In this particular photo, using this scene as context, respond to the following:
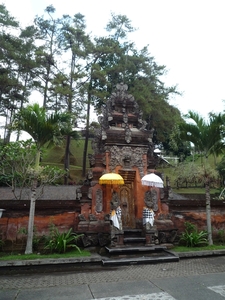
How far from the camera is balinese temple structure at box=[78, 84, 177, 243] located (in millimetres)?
8672

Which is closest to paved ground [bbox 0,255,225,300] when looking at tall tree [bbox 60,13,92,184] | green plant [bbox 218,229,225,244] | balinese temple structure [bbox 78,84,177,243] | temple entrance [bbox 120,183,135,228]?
balinese temple structure [bbox 78,84,177,243]

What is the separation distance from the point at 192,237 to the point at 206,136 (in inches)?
152

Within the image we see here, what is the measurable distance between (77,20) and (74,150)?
18890 mm

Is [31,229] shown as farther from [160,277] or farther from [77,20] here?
[77,20]

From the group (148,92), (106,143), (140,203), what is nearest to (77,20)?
(148,92)

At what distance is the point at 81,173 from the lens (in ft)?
83.7

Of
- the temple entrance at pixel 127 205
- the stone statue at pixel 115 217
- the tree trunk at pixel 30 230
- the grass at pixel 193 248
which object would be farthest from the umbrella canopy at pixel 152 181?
the tree trunk at pixel 30 230

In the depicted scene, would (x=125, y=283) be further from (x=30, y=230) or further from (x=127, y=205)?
(x=127, y=205)

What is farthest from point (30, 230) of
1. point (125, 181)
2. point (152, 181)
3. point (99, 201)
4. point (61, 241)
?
point (152, 181)

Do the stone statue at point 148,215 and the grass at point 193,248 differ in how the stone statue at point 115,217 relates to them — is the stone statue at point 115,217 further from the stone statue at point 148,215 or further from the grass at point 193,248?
the grass at point 193,248

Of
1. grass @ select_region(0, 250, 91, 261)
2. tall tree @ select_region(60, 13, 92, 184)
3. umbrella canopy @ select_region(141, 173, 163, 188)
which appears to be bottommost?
grass @ select_region(0, 250, 91, 261)

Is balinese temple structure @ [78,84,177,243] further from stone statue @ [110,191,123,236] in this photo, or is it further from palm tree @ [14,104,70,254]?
palm tree @ [14,104,70,254]

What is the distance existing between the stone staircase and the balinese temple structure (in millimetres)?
511

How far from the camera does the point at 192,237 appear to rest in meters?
8.71
